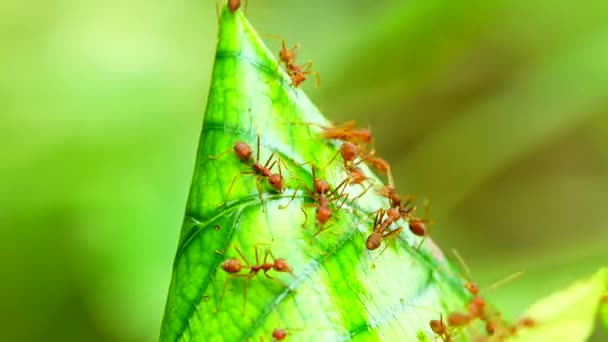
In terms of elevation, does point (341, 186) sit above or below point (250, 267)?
above

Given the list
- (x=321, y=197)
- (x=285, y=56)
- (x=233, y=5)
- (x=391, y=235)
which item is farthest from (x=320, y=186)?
(x=285, y=56)

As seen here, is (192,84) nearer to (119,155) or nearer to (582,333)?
(119,155)

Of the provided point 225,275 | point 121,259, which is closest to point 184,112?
point 121,259

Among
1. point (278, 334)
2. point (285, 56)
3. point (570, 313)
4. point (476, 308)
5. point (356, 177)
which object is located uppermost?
point (285, 56)

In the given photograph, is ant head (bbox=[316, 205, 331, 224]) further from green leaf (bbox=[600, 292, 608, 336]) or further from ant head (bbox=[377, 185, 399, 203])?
green leaf (bbox=[600, 292, 608, 336])

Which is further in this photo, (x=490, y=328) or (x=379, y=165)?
(x=379, y=165)

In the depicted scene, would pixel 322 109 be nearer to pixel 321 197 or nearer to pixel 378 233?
pixel 378 233

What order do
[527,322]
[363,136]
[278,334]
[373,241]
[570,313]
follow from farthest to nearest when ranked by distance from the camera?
[363,136] → [527,322] → [570,313] → [373,241] → [278,334]

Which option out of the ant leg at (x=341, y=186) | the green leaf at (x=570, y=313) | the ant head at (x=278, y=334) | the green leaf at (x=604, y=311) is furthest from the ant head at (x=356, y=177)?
the green leaf at (x=604, y=311)

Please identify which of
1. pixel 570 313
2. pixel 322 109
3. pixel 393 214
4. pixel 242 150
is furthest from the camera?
pixel 322 109
